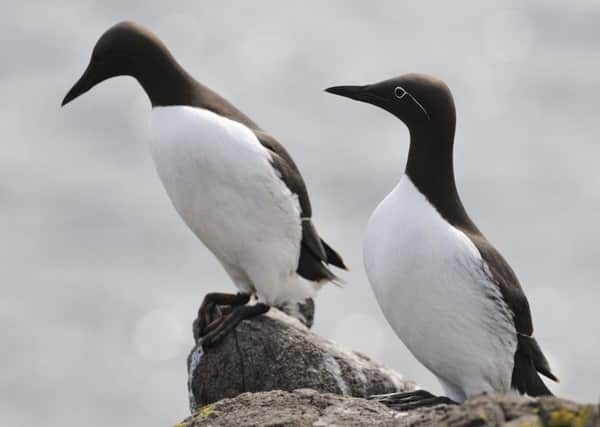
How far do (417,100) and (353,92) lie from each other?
1.65ft

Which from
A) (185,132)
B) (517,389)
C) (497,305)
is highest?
(185,132)

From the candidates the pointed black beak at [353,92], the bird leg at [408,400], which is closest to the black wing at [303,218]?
the pointed black beak at [353,92]

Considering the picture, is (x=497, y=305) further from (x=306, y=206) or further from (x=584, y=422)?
(x=584, y=422)

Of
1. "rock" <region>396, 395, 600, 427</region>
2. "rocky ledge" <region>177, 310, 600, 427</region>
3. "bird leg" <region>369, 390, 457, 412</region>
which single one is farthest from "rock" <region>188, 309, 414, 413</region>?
"rock" <region>396, 395, 600, 427</region>

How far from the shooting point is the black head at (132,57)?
10281mm

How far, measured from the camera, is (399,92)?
29.6ft

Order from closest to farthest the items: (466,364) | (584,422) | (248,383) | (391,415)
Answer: (584,422) < (391,415) < (466,364) < (248,383)

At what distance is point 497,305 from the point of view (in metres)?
8.93

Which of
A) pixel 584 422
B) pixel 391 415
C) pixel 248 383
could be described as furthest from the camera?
pixel 248 383

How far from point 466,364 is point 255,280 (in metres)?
2.09

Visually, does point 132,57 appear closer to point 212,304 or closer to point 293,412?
point 212,304

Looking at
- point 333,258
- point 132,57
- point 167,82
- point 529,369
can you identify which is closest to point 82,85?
point 132,57

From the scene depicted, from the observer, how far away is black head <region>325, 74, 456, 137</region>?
898 cm

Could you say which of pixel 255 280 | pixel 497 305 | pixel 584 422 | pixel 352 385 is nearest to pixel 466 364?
pixel 497 305
